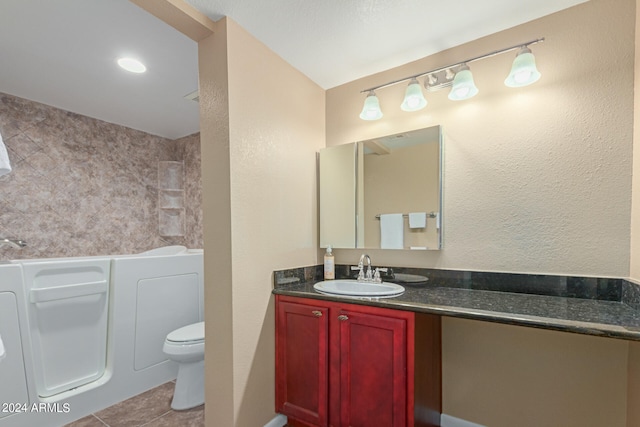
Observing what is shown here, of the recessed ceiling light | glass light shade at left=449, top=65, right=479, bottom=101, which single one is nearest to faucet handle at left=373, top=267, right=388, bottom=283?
glass light shade at left=449, top=65, right=479, bottom=101

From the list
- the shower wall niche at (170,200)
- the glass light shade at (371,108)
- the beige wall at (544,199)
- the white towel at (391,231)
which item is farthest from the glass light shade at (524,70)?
the shower wall niche at (170,200)

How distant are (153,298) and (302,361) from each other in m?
1.46

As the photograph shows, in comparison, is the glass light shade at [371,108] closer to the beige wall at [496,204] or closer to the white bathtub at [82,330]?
the beige wall at [496,204]

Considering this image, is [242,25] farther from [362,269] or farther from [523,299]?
[523,299]

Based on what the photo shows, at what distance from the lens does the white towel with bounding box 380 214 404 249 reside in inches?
74.9

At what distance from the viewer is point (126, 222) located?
10.2ft

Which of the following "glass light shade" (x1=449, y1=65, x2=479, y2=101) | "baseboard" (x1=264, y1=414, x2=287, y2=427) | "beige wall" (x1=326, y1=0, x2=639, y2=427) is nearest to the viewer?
"beige wall" (x1=326, y1=0, x2=639, y2=427)

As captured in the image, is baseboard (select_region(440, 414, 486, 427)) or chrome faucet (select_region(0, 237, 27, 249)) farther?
chrome faucet (select_region(0, 237, 27, 249))

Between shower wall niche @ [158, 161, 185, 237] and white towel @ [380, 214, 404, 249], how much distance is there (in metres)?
2.51

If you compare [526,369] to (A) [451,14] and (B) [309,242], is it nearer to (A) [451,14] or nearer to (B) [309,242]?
(B) [309,242]

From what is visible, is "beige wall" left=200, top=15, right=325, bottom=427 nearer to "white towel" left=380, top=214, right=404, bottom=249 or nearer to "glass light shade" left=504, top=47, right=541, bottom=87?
"white towel" left=380, top=214, right=404, bottom=249

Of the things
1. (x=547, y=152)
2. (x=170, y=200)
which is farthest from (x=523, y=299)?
(x=170, y=200)

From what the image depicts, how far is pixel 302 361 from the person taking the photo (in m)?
1.64

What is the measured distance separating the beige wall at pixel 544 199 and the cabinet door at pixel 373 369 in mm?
552
